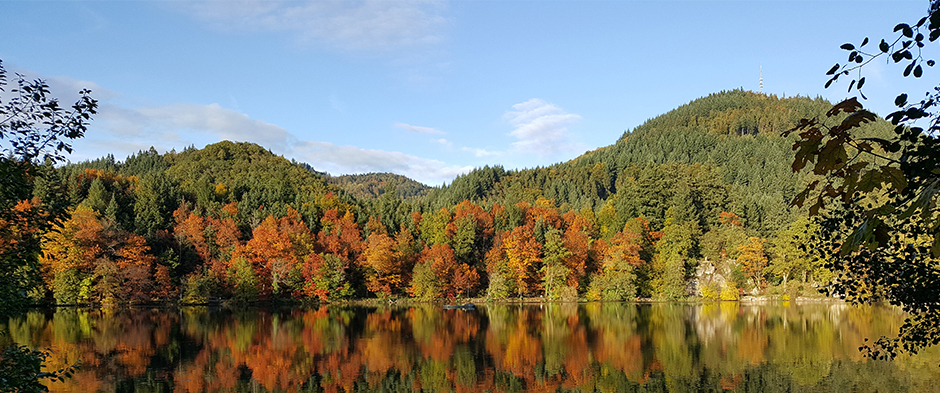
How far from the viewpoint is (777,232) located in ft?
221

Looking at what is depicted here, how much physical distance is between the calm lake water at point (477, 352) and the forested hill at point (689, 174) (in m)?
30.1

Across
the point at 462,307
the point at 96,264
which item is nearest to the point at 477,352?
the point at 462,307

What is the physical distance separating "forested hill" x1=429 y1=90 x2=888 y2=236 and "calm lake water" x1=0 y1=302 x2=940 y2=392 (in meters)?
30.1

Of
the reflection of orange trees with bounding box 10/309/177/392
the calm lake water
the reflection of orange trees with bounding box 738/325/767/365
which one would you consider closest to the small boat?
the calm lake water

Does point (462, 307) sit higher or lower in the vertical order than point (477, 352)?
higher

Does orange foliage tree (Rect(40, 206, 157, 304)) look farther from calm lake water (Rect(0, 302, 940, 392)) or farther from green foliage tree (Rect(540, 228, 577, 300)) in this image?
green foliage tree (Rect(540, 228, 577, 300))

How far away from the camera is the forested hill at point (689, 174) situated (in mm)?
79750

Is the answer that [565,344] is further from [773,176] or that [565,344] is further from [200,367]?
[773,176]

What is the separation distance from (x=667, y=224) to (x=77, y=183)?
235 feet

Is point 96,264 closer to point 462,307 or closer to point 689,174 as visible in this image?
point 462,307

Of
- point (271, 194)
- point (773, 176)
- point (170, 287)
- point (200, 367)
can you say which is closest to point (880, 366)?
point (200, 367)

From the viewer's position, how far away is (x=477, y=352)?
3097 centimetres

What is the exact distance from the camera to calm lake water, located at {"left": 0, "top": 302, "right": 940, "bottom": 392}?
23359 mm

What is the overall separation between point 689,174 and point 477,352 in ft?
222
